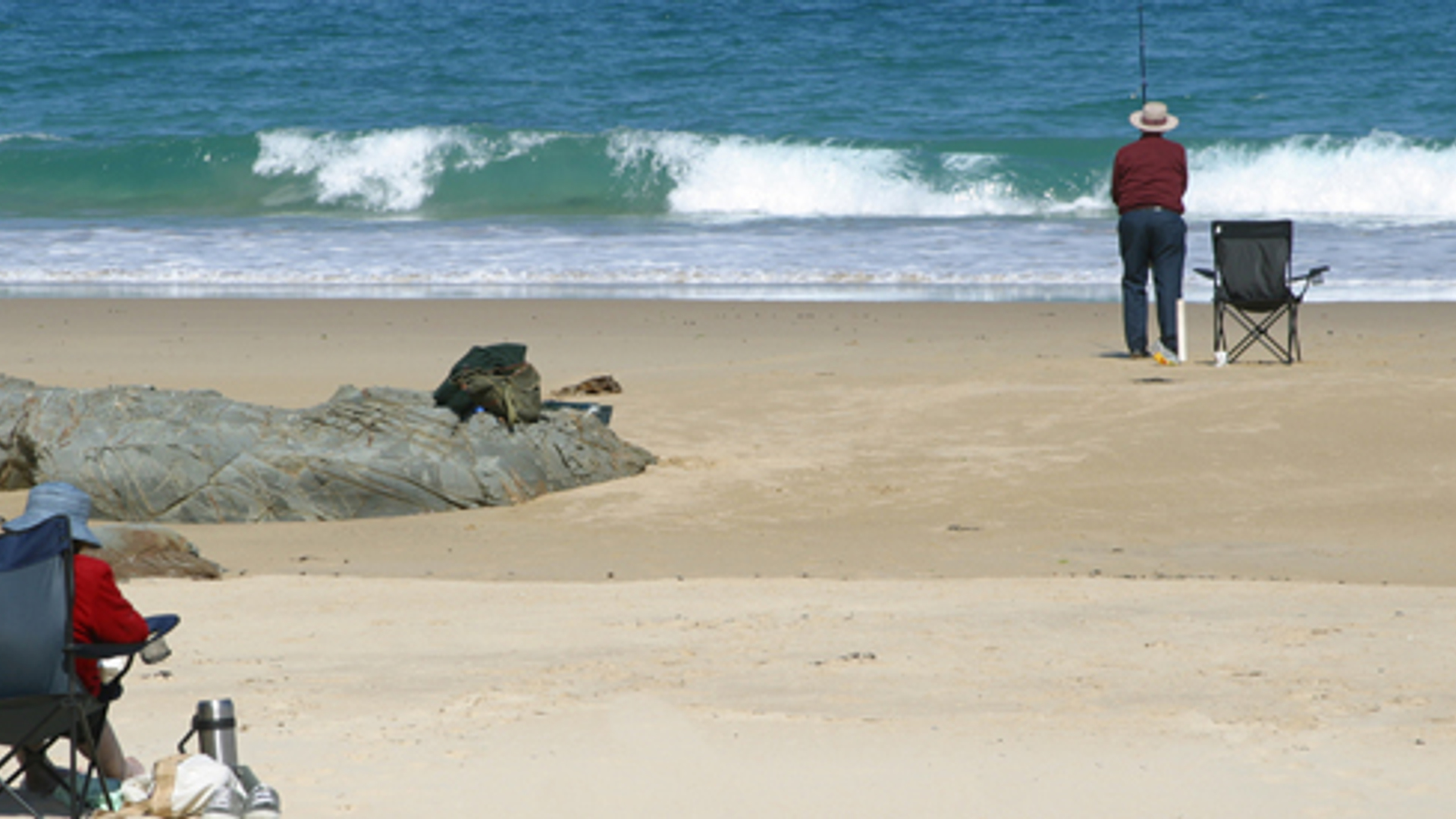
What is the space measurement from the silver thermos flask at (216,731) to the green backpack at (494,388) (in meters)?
4.26

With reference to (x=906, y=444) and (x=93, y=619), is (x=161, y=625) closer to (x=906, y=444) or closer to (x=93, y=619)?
(x=93, y=619)

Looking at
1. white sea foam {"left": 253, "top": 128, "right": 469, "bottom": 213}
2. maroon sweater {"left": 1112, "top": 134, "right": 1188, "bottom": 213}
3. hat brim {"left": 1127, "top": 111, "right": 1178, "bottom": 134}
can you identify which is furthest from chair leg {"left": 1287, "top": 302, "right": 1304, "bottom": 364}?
white sea foam {"left": 253, "top": 128, "right": 469, "bottom": 213}

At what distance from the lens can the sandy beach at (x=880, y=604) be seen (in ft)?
12.6

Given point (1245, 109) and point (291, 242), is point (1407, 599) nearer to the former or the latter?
point (291, 242)

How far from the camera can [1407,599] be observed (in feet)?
18.6

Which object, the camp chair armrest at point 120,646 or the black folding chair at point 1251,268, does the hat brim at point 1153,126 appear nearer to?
the black folding chair at point 1251,268

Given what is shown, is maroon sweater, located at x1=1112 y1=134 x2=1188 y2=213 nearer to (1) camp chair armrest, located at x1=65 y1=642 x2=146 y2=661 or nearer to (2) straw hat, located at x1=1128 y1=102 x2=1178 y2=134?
(2) straw hat, located at x1=1128 y1=102 x2=1178 y2=134

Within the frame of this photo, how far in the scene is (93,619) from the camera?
3746 mm

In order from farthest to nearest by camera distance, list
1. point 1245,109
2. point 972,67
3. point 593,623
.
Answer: point 972,67 → point 1245,109 → point 593,623

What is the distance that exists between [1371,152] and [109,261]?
18.1 metres

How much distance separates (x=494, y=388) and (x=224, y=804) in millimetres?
4476

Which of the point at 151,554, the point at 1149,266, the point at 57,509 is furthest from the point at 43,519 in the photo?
the point at 1149,266

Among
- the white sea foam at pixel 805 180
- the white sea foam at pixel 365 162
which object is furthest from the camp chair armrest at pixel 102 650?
the white sea foam at pixel 365 162

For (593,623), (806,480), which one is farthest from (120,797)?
(806,480)
